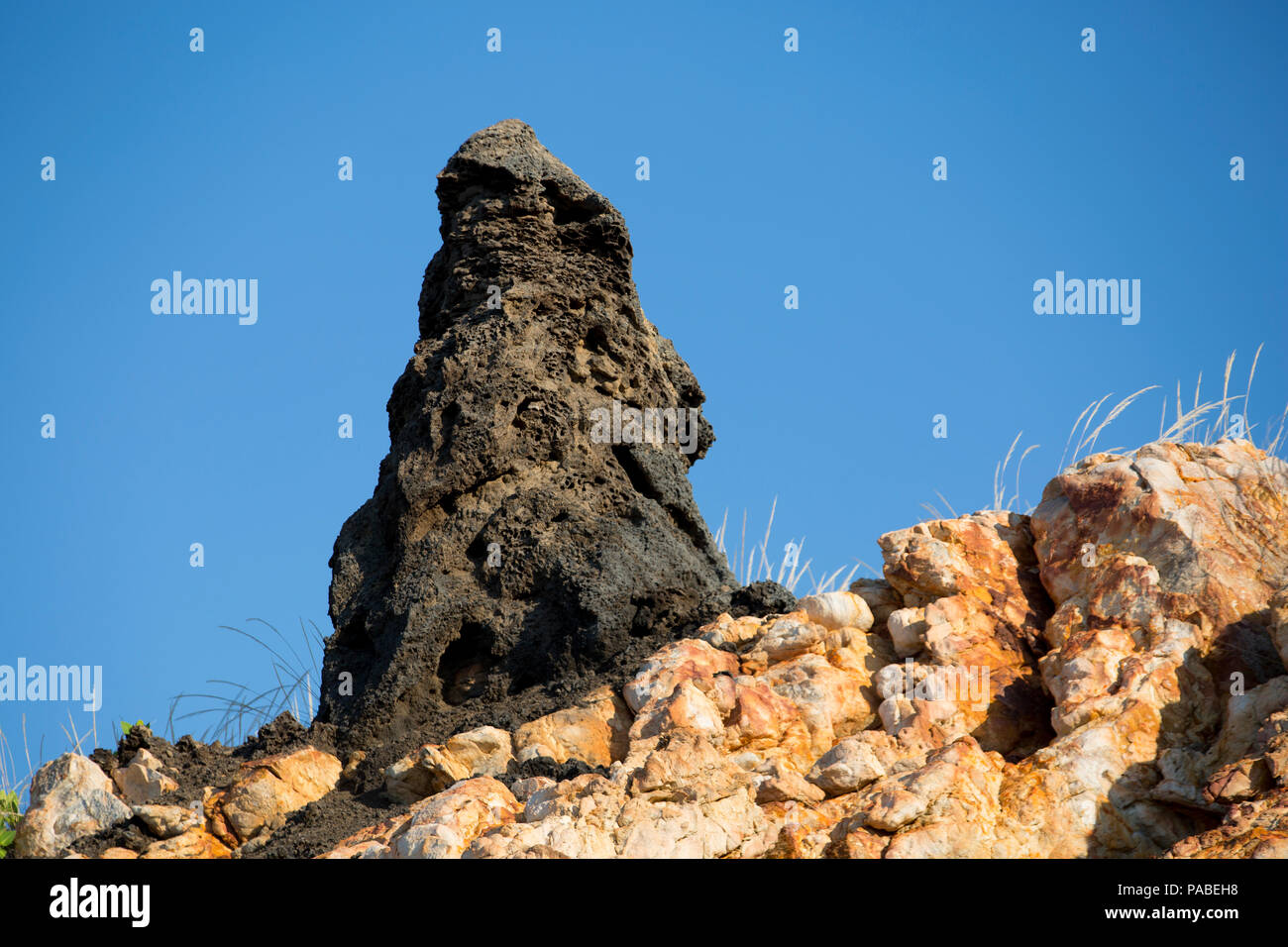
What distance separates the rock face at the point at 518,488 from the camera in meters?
7.92

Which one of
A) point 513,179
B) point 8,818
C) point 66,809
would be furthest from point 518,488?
point 8,818

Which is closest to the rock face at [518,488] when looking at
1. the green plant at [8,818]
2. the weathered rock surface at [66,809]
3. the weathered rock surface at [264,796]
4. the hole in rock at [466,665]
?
the hole in rock at [466,665]

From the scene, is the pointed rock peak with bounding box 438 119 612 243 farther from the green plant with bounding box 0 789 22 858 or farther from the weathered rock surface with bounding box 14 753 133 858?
the green plant with bounding box 0 789 22 858

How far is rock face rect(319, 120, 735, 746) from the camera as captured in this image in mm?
7922

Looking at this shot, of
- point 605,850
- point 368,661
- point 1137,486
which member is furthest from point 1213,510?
point 368,661

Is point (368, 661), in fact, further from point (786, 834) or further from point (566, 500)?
point (786, 834)

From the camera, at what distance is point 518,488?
8.63 metres

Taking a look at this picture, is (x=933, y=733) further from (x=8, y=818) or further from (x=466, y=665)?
(x=8, y=818)

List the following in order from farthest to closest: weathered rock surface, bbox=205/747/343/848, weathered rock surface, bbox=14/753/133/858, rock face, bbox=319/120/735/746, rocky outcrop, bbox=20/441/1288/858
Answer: rock face, bbox=319/120/735/746 < weathered rock surface, bbox=14/753/133/858 < weathered rock surface, bbox=205/747/343/848 < rocky outcrop, bbox=20/441/1288/858

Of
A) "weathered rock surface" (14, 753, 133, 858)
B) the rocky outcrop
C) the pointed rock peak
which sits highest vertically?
the pointed rock peak

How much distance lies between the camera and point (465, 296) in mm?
9391

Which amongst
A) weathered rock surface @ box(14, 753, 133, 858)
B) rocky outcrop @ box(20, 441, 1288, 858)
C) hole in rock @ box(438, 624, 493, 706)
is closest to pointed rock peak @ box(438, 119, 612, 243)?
hole in rock @ box(438, 624, 493, 706)

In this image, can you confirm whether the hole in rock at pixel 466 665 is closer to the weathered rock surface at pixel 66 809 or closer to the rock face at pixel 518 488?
the rock face at pixel 518 488

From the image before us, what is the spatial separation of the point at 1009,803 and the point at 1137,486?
94.6 inches
